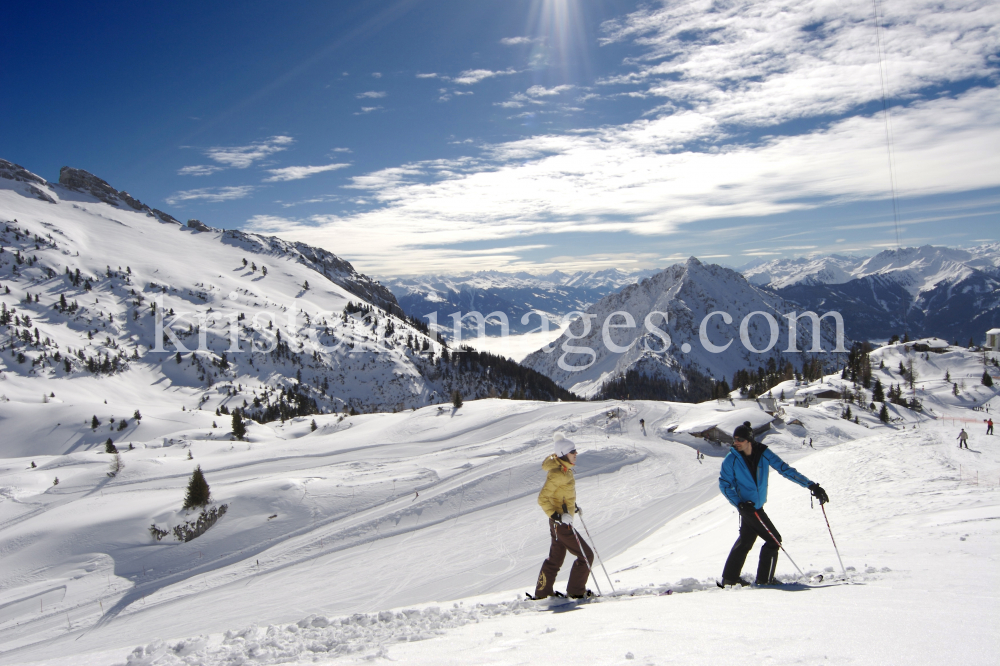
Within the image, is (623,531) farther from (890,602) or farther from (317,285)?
(317,285)

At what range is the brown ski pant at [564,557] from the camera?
7.24 m

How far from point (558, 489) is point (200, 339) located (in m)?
128

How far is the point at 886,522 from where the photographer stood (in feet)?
33.8

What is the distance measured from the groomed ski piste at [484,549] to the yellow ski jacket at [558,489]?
55.7 inches

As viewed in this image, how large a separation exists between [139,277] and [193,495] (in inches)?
5868

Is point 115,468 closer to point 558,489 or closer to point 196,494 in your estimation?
point 196,494

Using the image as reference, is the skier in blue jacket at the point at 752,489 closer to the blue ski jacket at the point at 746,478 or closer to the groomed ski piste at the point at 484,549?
the blue ski jacket at the point at 746,478

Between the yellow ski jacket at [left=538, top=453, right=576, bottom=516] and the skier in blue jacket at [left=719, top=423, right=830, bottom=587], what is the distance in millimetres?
2133

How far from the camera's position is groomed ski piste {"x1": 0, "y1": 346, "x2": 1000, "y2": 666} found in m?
4.83

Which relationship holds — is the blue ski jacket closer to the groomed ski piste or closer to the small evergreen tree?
the groomed ski piste

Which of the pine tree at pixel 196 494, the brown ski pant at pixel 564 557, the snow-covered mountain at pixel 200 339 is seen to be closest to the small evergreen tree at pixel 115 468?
the pine tree at pixel 196 494

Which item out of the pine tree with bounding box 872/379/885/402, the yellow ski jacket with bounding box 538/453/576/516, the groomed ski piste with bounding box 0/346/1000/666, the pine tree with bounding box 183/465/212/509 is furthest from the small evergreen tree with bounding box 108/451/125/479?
the pine tree with bounding box 872/379/885/402

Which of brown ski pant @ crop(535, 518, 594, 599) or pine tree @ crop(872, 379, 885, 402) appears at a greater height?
brown ski pant @ crop(535, 518, 594, 599)

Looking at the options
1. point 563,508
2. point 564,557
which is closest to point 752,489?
point 563,508
